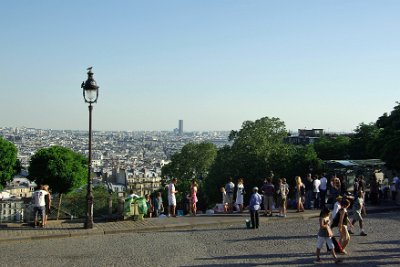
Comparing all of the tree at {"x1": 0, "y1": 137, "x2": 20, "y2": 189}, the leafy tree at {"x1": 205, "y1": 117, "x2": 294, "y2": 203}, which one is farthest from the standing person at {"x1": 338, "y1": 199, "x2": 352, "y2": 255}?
the leafy tree at {"x1": 205, "y1": 117, "x2": 294, "y2": 203}

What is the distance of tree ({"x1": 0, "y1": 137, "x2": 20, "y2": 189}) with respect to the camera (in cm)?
2670

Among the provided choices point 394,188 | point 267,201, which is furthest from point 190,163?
point 267,201

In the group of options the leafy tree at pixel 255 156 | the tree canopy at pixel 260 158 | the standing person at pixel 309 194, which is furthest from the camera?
the leafy tree at pixel 255 156

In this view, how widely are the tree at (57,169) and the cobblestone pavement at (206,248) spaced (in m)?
15.2

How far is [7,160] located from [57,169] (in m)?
4.75

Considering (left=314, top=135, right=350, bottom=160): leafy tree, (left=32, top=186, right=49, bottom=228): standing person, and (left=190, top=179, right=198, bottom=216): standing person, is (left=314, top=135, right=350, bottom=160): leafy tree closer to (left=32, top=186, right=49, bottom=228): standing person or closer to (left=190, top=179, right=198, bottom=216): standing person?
(left=190, top=179, right=198, bottom=216): standing person

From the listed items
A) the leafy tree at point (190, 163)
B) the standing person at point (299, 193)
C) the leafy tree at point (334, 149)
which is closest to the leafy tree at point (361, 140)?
the leafy tree at point (334, 149)

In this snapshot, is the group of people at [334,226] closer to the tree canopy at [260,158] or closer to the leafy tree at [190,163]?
the tree canopy at [260,158]

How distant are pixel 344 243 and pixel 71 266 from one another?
6.92 metres

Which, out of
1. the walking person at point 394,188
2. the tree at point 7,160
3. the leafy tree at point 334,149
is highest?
the leafy tree at point 334,149

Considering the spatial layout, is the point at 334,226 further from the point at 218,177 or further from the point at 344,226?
the point at 218,177

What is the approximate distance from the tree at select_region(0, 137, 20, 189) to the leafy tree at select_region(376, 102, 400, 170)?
19.7 meters

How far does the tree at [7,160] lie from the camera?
2670 cm

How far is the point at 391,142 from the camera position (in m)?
27.4
